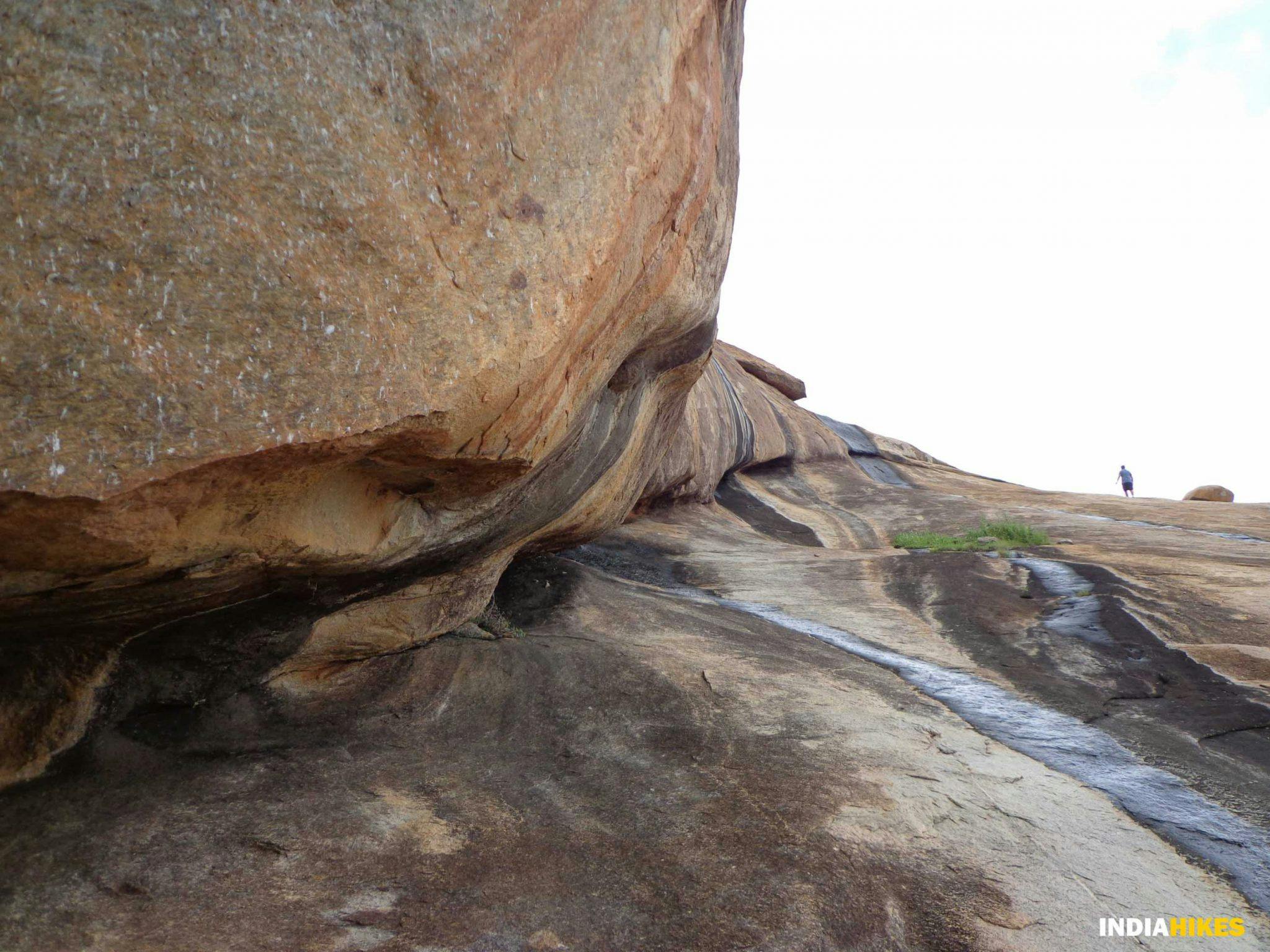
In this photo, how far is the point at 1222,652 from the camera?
684 centimetres

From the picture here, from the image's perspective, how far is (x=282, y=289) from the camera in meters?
3.04

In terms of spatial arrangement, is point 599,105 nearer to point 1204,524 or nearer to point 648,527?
point 648,527

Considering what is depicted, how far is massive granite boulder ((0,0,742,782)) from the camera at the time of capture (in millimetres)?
2695

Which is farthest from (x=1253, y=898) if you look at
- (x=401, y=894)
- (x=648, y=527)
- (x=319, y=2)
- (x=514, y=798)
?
(x=648, y=527)

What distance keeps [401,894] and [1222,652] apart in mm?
6727

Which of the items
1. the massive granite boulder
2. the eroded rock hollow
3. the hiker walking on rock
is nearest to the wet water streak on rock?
the eroded rock hollow

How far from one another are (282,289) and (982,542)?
1120cm

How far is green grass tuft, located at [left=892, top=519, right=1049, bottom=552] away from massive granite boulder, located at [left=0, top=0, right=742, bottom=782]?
849 centimetres

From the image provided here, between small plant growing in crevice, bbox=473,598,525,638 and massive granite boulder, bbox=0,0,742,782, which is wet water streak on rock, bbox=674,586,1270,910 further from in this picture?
massive granite boulder, bbox=0,0,742,782

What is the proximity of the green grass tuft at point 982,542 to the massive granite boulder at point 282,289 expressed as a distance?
8.49m

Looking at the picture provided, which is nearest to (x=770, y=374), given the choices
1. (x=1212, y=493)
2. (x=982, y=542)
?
(x=982, y=542)

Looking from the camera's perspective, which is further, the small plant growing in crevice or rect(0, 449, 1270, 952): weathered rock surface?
the small plant growing in crevice

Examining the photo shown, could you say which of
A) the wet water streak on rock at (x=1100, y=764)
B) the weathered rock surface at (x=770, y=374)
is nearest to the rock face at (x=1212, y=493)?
the weathered rock surface at (x=770, y=374)

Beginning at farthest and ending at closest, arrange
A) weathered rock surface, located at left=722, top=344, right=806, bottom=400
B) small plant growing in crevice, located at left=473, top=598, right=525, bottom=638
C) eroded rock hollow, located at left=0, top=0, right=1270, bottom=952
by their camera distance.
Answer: weathered rock surface, located at left=722, top=344, right=806, bottom=400 < small plant growing in crevice, located at left=473, top=598, right=525, bottom=638 < eroded rock hollow, located at left=0, top=0, right=1270, bottom=952
